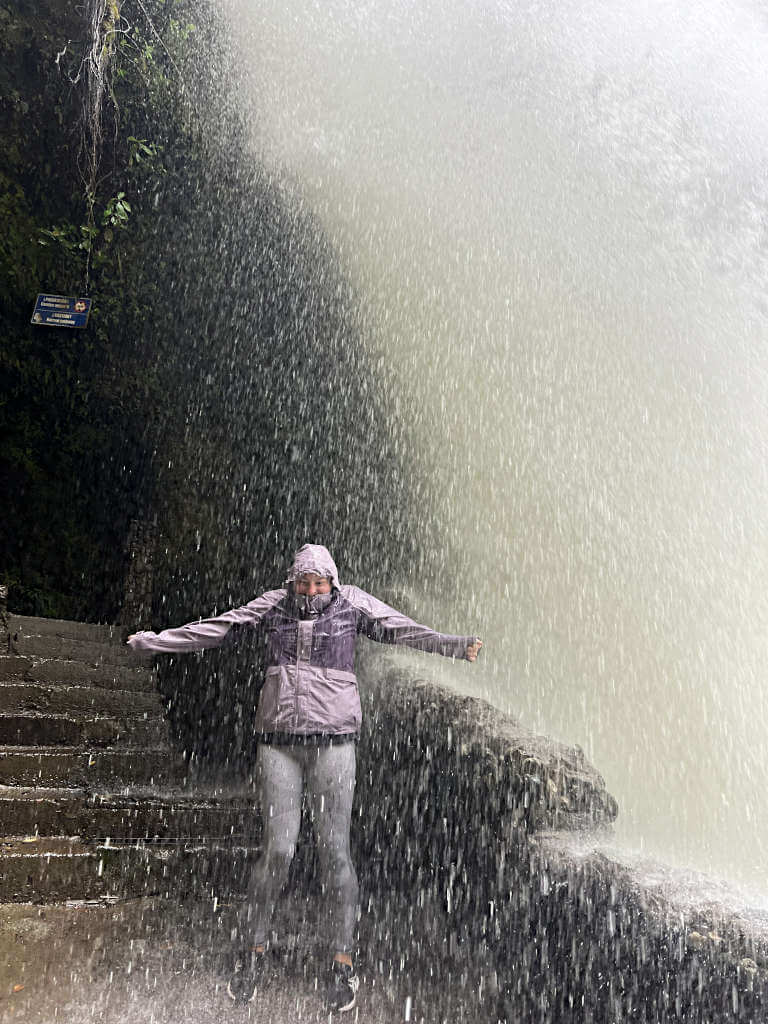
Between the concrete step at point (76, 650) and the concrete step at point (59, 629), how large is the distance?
0.07m

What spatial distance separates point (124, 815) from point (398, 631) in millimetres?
1990

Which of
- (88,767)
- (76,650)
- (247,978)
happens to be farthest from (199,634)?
(76,650)

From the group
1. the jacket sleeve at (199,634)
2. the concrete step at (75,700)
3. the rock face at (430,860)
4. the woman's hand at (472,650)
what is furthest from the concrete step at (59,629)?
the woman's hand at (472,650)

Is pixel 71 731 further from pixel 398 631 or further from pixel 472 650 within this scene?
pixel 472 650

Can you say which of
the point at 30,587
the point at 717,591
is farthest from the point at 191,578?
the point at 717,591

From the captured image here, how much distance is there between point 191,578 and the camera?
7.04 meters

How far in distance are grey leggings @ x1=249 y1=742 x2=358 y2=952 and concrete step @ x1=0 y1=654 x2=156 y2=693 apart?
280 centimetres

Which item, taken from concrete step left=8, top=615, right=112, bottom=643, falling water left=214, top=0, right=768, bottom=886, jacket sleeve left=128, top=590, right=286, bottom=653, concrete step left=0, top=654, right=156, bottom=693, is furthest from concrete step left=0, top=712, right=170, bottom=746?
falling water left=214, top=0, right=768, bottom=886

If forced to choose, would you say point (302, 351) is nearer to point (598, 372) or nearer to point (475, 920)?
point (598, 372)

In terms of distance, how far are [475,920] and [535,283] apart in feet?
21.1

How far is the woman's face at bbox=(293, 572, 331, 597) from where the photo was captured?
10.3ft

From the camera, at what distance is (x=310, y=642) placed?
307 centimetres

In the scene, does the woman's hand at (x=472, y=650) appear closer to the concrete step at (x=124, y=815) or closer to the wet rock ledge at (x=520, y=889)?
the wet rock ledge at (x=520, y=889)

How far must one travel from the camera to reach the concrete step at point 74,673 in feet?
16.0
